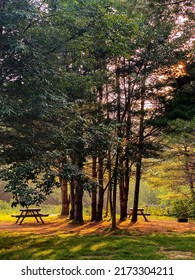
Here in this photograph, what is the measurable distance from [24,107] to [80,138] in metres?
1.74

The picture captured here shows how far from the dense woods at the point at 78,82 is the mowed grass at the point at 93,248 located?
1198mm

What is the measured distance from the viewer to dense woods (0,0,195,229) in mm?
6266

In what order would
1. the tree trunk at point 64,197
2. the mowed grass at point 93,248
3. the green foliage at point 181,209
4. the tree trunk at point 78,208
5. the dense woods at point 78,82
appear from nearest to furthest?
the mowed grass at point 93,248, the dense woods at point 78,82, the tree trunk at point 78,208, the tree trunk at point 64,197, the green foliage at point 181,209

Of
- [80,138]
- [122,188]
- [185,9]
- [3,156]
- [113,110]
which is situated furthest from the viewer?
[122,188]

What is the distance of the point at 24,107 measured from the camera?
6.57 metres

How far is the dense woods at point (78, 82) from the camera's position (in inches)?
247

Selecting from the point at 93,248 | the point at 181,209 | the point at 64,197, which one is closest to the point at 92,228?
the point at 93,248

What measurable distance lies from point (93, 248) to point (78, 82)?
4.86 meters

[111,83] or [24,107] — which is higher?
[111,83]

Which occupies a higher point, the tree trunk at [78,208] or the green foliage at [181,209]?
the tree trunk at [78,208]

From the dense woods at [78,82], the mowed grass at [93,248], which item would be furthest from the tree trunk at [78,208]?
the mowed grass at [93,248]

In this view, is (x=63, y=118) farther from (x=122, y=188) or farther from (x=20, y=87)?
(x=122, y=188)

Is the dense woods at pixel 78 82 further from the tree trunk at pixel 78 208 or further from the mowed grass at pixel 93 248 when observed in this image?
the mowed grass at pixel 93 248
